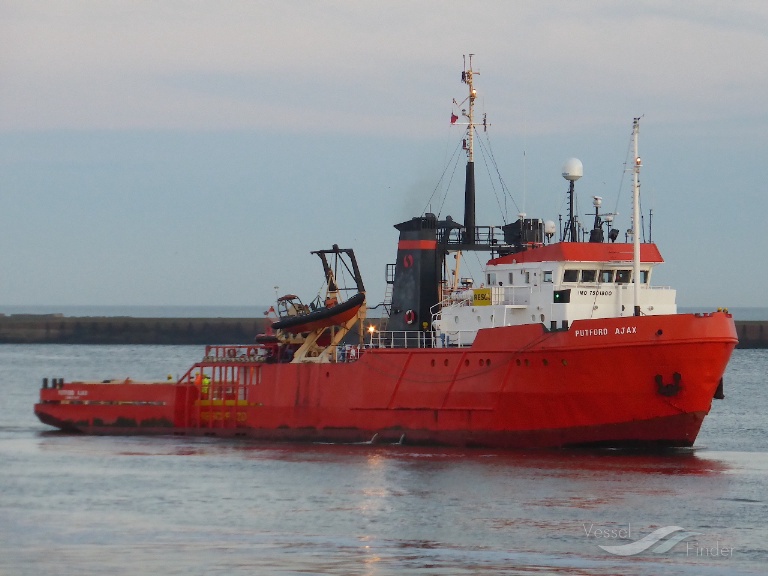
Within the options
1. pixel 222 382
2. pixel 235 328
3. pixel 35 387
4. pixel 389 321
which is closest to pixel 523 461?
pixel 389 321

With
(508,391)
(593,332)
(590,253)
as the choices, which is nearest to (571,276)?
(590,253)

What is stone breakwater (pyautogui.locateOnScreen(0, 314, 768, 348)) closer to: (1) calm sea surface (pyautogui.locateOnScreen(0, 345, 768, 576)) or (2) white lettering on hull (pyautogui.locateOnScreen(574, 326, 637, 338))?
(1) calm sea surface (pyautogui.locateOnScreen(0, 345, 768, 576))

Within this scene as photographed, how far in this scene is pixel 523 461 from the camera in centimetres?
3312

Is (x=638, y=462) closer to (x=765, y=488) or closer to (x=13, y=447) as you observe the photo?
(x=765, y=488)

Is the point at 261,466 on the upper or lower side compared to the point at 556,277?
lower

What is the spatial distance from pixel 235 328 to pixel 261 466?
73.2m

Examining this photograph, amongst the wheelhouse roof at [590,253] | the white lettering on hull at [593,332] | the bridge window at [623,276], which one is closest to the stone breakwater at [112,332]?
the wheelhouse roof at [590,253]

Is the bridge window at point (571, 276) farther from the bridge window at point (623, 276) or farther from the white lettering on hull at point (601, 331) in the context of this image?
the white lettering on hull at point (601, 331)

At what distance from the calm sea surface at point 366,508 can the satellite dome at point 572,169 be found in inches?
293

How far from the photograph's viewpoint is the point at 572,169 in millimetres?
36719

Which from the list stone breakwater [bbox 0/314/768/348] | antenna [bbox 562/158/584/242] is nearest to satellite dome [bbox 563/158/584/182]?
antenna [bbox 562/158/584/242]

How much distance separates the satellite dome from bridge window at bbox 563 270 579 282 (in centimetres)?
285

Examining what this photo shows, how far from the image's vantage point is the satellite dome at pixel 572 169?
3672 centimetres

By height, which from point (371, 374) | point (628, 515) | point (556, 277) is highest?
point (556, 277)
